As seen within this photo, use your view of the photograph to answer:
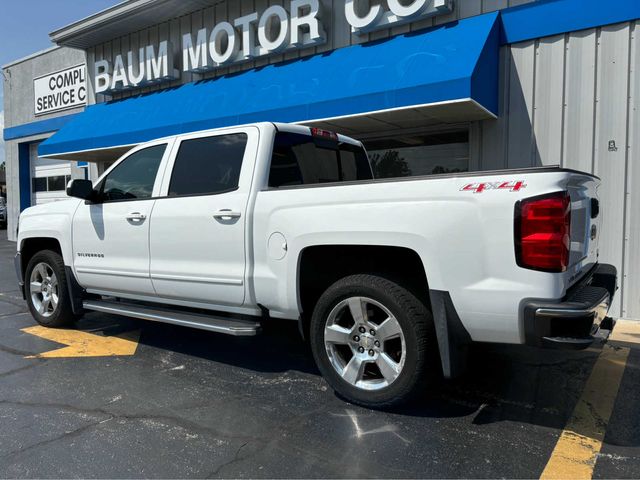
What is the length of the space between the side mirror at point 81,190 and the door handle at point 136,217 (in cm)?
62

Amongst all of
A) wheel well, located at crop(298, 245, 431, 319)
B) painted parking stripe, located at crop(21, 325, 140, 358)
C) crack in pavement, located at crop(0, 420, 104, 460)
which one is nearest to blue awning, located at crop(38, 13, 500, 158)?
wheel well, located at crop(298, 245, 431, 319)

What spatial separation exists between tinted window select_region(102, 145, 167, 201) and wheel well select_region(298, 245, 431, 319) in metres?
1.83

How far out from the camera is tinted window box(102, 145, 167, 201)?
4770 millimetres

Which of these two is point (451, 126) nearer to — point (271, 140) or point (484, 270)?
point (271, 140)

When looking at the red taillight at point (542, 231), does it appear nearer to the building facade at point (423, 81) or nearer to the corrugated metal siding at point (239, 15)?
the building facade at point (423, 81)

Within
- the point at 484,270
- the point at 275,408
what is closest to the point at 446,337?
the point at 484,270

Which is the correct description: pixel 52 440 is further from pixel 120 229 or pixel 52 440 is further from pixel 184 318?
pixel 120 229

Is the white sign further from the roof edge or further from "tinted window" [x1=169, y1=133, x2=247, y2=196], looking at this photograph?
"tinted window" [x1=169, y1=133, x2=247, y2=196]

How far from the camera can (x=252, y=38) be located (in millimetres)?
9672

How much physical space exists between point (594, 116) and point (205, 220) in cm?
528

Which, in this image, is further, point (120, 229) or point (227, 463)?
point (120, 229)

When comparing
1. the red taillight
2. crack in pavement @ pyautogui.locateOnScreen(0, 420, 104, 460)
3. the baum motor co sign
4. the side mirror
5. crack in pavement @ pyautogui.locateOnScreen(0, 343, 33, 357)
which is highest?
the baum motor co sign

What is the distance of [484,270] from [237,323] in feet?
6.46

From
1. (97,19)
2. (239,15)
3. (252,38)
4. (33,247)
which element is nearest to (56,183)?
(97,19)
